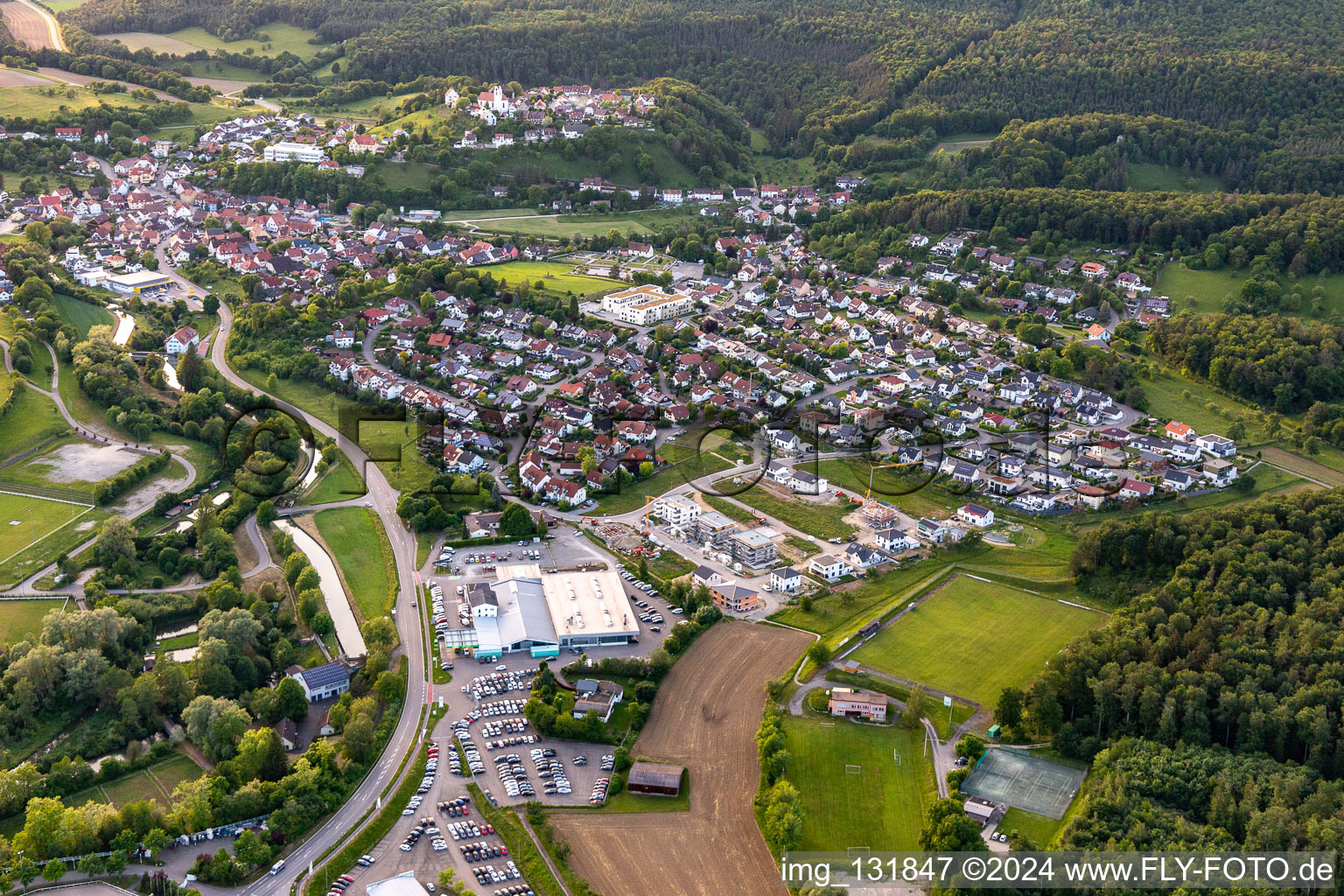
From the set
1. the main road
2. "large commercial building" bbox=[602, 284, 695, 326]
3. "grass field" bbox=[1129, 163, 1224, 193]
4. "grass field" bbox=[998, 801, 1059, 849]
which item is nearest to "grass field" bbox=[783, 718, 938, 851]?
"grass field" bbox=[998, 801, 1059, 849]

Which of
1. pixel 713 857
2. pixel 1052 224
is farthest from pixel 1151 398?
pixel 713 857

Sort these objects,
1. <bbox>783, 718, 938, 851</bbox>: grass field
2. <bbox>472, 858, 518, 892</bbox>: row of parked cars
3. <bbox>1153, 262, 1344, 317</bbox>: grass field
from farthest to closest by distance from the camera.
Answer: <bbox>1153, 262, 1344, 317</bbox>: grass field < <bbox>783, 718, 938, 851</bbox>: grass field < <bbox>472, 858, 518, 892</bbox>: row of parked cars

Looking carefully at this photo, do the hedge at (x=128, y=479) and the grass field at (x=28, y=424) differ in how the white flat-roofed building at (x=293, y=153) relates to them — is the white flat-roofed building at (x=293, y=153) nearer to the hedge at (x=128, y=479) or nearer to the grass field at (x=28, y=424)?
the grass field at (x=28, y=424)

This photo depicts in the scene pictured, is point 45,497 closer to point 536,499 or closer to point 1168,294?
point 536,499

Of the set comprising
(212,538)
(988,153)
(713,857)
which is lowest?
(713,857)

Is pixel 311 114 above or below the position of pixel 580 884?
above

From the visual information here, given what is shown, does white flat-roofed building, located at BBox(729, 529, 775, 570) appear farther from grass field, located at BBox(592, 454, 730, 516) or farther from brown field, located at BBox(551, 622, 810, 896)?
grass field, located at BBox(592, 454, 730, 516)

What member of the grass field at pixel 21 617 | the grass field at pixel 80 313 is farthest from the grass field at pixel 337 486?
the grass field at pixel 80 313
